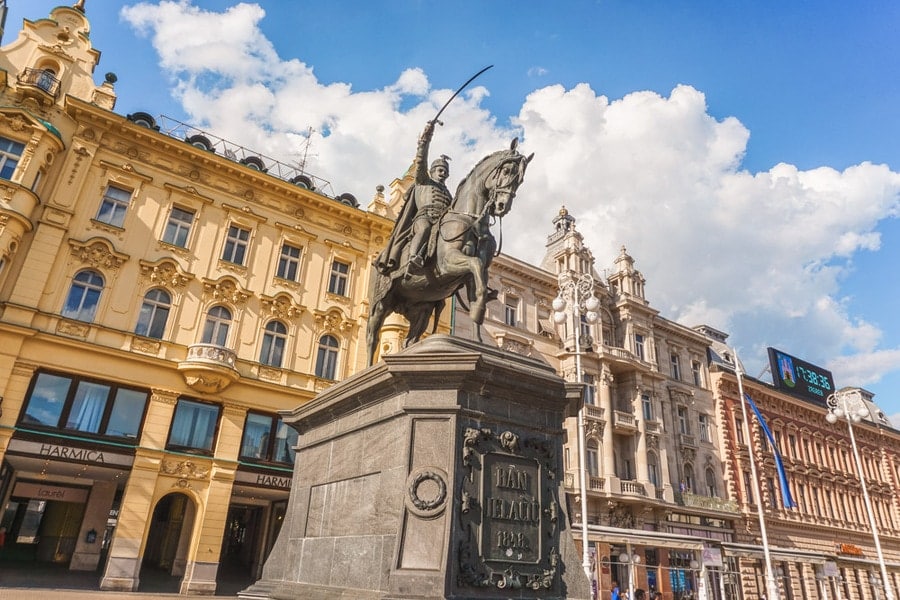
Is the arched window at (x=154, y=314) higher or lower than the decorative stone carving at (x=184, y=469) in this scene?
higher

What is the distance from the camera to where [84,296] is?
2075 centimetres

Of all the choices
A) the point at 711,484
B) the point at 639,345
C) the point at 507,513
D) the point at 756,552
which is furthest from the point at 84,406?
the point at 711,484

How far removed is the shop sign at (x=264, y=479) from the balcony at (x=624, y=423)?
64.0 ft

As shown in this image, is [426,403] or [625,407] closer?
[426,403]

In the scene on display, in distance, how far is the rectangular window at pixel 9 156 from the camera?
1986cm

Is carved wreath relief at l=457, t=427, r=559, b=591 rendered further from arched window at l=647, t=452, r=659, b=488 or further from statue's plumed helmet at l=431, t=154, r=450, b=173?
arched window at l=647, t=452, r=659, b=488

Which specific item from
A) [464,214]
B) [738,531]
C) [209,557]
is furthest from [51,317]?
[738,531]

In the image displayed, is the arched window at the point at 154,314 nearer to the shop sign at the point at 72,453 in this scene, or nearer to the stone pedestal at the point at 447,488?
the shop sign at the point at 72,453

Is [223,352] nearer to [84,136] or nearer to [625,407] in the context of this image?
[84,136]

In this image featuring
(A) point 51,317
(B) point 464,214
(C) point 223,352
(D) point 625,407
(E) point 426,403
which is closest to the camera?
(E) point 426,403

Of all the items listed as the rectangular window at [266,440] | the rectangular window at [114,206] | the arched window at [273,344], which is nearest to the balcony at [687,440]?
the rectangular window at [266,440]

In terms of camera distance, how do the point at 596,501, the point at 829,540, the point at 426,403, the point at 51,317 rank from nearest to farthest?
the point at 426,403
the point at 51,317
the point at 596,501
the point at 829,540

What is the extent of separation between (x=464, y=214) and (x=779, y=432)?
4556 cm

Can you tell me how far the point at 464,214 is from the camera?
24.0 ft
